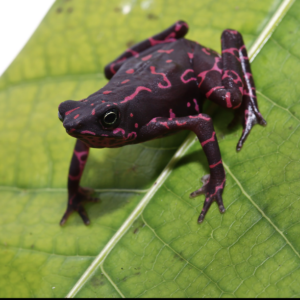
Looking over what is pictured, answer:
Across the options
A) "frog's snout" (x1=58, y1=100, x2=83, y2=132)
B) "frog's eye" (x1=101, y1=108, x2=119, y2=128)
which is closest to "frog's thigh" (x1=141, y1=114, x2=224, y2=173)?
"frog's eye" (x1=101, y1=108, x2=119, y2=128)

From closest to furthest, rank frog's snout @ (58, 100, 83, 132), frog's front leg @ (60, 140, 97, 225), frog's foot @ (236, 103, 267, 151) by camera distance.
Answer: frog's snout @ (58, 100, 83, 132) → frog's foot @ (236, 103, 267, 151) → frog's front leg @ (60, 140, 97, 225)

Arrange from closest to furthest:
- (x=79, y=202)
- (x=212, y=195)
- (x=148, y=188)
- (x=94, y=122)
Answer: (x=94, y=122) → (x=212, y=195) → (x=148, y=188) → (x=79, y=202)

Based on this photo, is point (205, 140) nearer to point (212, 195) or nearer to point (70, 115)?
point (212, 195)

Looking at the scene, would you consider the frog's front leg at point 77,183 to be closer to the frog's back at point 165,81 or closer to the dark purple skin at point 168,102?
the dark purple skin at point 168,102

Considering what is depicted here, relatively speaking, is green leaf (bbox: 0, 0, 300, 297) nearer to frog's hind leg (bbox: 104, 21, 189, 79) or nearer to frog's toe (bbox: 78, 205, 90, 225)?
frog's toe (bbox: 78, 205, 90, 225)

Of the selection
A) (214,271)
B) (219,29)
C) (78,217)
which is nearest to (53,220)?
(78,217)

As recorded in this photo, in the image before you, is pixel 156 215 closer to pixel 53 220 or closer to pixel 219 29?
pixel 53 220

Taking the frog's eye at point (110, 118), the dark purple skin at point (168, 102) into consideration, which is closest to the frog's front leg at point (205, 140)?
the dark purple skin at point (168, 102)

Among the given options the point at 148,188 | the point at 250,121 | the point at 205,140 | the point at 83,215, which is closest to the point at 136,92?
the point at 205,140
